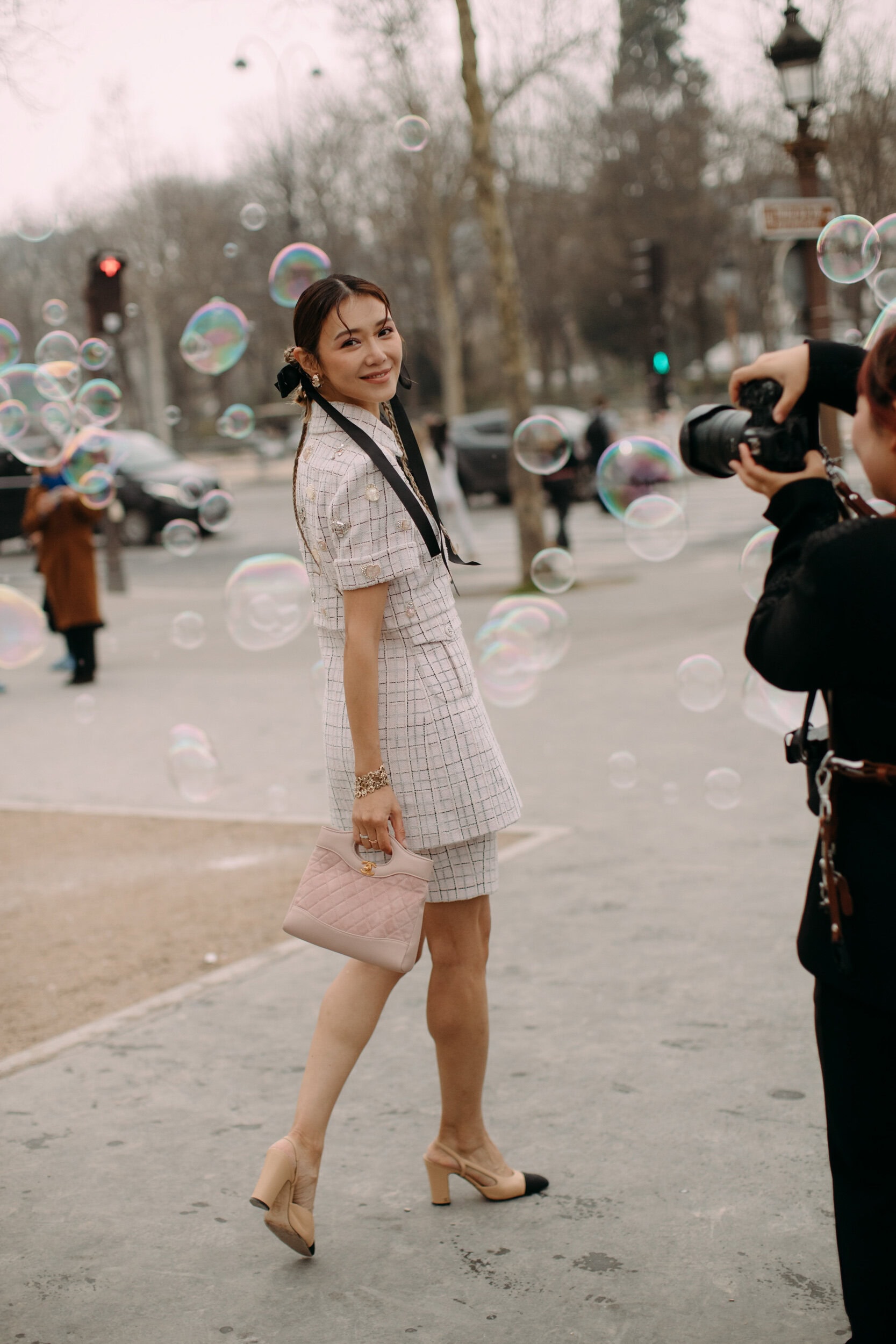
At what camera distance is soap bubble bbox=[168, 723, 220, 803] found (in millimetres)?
5984

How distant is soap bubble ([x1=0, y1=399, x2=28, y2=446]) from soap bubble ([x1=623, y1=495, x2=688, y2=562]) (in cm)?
319

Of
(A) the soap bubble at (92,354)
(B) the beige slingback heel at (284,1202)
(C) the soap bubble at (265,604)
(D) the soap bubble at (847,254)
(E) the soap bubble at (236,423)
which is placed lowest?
(B) the beige slingback heel at (284,1202)

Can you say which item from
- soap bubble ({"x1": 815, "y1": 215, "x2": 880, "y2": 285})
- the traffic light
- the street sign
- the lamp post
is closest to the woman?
soap bubble ({"x1": 815, "y1": 215, "x2": 880, "y2": 285})

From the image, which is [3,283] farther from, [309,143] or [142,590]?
[142,590]

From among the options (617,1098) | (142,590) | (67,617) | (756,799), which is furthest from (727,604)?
(617,1098)

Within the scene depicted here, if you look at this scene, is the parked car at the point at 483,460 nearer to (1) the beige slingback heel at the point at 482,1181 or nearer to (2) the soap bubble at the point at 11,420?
(2) the soap bubble at the point at 11,420

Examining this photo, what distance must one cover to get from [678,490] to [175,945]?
4.87 meters

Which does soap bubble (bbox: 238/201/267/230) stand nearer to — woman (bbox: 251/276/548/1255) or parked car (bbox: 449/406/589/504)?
woman (bbox: 251/276/548/1255)

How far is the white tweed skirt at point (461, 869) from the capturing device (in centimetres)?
289

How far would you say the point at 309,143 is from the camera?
122ft

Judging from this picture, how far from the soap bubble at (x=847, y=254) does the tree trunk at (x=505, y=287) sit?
27.8 feet

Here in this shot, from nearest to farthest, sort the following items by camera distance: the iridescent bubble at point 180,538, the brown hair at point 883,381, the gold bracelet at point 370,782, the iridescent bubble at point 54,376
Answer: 1. the brown hair at point 883,381
2. the gold bracelet at point 370,782
3. the iridescent bubble at point 54,376
4. the iridescent bubble at point 180,538

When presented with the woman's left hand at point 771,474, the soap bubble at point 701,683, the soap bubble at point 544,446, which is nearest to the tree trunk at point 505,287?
the soap bubble at point 544,446

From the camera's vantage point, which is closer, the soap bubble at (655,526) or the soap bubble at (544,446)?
the soap bubble at (655,526)
